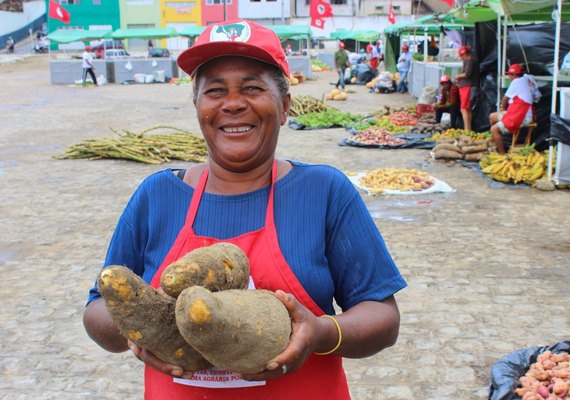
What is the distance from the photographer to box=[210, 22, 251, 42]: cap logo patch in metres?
1.70

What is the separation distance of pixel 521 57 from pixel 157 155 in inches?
272

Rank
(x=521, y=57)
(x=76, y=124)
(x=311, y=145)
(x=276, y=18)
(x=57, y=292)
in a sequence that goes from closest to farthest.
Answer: (x=57, y=292) → (x=521, y=57) → (x=311, y=145) → (x=76, y=124) → (x=276, y=18)

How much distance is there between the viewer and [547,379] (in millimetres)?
3691

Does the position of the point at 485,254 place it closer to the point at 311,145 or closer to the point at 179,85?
the point at 311,145

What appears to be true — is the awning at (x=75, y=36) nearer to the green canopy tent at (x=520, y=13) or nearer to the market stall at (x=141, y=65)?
the market stall at (x=141, y=65)

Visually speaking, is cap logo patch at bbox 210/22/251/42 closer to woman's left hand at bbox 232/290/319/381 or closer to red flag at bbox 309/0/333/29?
woman's left hand at bbox 232/290/319/381

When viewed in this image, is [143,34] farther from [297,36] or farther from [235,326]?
[235,326]

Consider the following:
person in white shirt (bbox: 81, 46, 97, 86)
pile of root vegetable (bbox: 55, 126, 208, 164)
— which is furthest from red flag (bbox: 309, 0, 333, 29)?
pile of root vegetable (bbox: 55, 126, 208, 164)

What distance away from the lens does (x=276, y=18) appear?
187 ft

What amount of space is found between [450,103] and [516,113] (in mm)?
4082

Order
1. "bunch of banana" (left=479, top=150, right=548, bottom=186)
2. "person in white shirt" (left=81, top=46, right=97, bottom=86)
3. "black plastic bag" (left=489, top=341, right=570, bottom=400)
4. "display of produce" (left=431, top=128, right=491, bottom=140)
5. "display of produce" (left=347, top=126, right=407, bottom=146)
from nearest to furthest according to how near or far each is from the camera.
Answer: "black plastic bag" (left=489, top=341, right=570, bottom=400) < "bunch of banana" (left=479, top=150, right=548, bottom=186) < "display of produce" (left=431, top=128, right=491, bottom=140) < "display of produce" (left=347, top=126, right=407, bottom=146) < "person in white shirt" (left=81, top=46, right=97, bottom=86)

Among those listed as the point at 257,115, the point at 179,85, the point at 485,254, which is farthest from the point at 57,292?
the point at 179,85

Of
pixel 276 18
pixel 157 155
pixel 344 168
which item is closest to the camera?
pixel 344 168

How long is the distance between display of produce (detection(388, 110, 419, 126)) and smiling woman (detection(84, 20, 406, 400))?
1395cm
